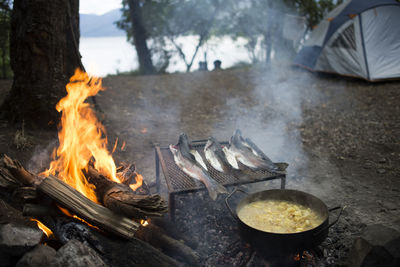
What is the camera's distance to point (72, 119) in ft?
15.3

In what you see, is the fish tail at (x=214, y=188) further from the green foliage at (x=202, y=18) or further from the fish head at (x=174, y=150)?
the green foliage at (x=202, y=18)

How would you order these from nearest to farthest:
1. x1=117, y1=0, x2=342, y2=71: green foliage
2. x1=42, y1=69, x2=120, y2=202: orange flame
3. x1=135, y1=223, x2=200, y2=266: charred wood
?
1. x1=135, y1=223, x2=200, y2=266: charred wood
2. x1=42, y1=69, x2=120, y2=202: orange flame
3. x1=117, y1=0, x2=342, y2=71: green foliage

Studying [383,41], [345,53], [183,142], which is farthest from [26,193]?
[383,41]

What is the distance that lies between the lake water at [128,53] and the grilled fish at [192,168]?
3263 mm

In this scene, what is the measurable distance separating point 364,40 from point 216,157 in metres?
9.06

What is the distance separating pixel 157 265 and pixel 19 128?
4314mm

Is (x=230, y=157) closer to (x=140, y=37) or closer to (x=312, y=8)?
(x=140, y=37)

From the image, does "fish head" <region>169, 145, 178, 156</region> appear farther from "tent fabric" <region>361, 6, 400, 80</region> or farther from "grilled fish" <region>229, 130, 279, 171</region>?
"tent fabric" <region>361, 6, 400, 80</region>

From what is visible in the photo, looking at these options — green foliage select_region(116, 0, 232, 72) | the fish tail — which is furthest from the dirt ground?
green foliage select_region(116, 0, 232, 72)

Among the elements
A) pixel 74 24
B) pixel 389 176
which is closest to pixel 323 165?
pixel 389 176

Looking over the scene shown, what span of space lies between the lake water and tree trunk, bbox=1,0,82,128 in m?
0.84

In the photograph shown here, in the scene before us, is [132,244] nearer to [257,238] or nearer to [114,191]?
[114,191]

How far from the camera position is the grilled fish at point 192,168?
358cm

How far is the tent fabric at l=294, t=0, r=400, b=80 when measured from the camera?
33.8ft
